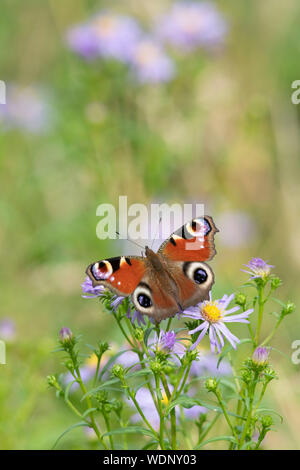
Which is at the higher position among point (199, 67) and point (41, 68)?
point (41, 68)

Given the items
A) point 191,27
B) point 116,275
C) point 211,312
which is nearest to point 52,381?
point 116,275

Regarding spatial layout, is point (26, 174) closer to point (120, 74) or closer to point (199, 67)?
point (120, 74)

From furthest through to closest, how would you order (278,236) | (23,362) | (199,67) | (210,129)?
(210,129)
(278,236)
(199,67)
(23,362)

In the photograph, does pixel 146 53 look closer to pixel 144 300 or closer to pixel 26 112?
pixel 26 112

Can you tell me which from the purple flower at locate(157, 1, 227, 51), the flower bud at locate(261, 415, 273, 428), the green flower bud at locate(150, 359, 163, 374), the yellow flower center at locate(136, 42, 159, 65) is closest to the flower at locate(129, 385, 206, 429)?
the flower bud at locate(261, 415, 273, 428)

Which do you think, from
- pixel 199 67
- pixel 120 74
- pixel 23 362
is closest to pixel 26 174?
pixel 120 74

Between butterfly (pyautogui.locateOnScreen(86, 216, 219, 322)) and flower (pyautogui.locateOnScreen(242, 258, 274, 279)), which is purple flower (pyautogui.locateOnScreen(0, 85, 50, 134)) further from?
flower (pyautogui.locateOnScreen(242, 258, 274, 279))
